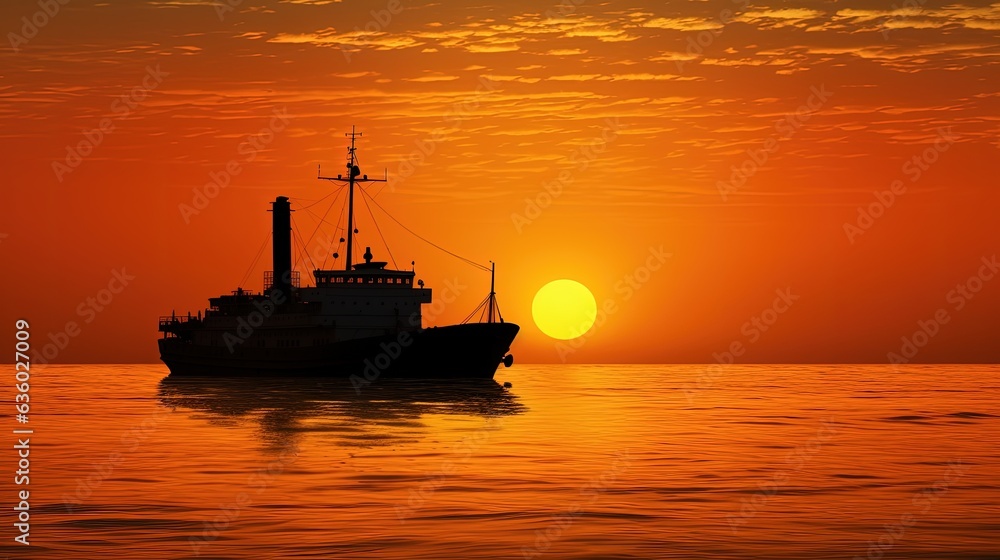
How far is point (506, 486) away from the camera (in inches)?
1153

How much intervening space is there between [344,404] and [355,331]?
3190 cm

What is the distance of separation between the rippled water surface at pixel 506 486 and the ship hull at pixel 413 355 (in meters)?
34.5

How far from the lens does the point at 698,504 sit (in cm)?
2617

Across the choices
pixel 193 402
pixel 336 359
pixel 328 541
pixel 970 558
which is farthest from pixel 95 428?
pixel 336 359

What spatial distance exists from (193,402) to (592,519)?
49321 mm

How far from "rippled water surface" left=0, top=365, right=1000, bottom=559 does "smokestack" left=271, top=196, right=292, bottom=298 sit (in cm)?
4980

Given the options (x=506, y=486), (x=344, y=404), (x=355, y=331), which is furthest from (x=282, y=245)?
(x=506, y=486)

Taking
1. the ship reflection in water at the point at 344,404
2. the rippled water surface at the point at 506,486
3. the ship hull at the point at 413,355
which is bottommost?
the rippled water surface at the point at 506,486

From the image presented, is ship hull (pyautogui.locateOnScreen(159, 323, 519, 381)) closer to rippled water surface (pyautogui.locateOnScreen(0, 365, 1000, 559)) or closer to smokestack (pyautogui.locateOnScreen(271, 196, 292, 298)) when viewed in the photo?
smokestack (pyautogui.locateOnScreen(271, 196, 292, 298))

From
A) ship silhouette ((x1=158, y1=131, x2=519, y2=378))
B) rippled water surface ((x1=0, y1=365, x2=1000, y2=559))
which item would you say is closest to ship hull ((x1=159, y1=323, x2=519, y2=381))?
ship silhouette ((x1=158, y1=131, x2=519, y2=378))

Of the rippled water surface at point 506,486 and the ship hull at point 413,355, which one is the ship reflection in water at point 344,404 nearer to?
the rippled water surface at point 506,486

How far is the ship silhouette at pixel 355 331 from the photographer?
93062 mm

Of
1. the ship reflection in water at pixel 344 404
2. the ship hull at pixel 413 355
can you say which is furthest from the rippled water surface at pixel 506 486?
the ship hull at pixel 413 355

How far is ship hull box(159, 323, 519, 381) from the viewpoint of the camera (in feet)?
303
